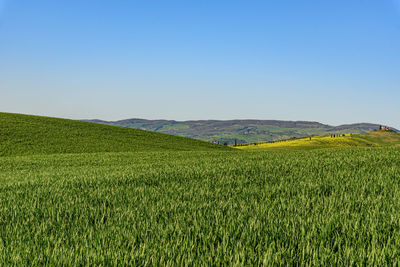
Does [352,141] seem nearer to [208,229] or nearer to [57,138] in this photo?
[57,138]

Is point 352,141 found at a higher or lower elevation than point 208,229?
lower

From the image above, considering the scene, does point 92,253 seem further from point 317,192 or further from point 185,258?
point 317,192

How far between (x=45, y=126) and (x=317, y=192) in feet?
191

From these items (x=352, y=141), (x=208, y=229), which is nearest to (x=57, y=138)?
(x=208, y=229)

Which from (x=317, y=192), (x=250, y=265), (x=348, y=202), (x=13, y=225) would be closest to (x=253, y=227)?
(x=250, y=265)

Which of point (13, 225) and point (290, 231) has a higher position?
point (290, 231)

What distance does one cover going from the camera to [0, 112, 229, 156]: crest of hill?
40.7 meters

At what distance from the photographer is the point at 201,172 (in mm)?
10430

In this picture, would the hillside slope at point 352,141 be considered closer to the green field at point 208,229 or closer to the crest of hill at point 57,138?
the crest of hill at point 57,138

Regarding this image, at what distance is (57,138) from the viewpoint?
47.5 meters

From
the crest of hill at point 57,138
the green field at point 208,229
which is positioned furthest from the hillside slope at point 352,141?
the green field at point 208,229

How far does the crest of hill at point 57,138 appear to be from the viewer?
40.7 m

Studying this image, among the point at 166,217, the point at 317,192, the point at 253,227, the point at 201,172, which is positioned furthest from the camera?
the point at 201,172

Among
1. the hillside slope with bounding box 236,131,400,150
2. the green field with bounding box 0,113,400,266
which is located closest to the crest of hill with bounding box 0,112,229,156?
the green field with bounding box 0,113,400,266
